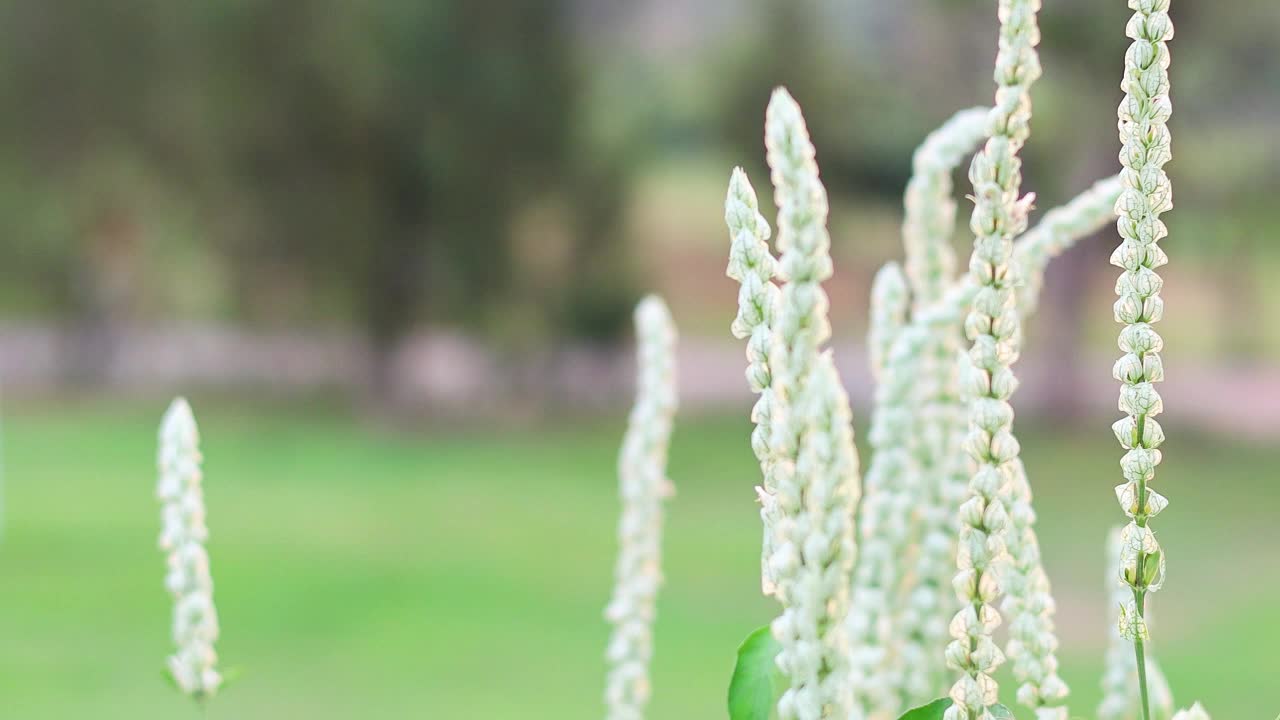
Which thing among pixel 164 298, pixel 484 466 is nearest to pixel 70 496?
pixel 484 466

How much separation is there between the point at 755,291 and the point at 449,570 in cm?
1255

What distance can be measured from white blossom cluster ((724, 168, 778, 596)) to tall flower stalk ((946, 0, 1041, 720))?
100 mm

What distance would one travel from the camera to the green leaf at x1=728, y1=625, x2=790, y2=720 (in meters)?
0.86

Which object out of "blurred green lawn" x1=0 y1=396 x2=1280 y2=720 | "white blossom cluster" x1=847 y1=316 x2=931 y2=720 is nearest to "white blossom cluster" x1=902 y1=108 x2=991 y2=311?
"white blossom cluster" x1=847 y1=316 x2=931 y2=720

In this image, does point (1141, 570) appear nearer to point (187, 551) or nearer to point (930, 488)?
point (930, 488)

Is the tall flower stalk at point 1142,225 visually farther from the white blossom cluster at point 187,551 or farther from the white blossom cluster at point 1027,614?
the white blossom cluster at point 187,551

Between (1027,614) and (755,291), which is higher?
(755,291)

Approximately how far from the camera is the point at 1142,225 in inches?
28.9

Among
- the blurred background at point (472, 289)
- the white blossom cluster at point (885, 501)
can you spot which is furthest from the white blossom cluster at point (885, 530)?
the blurred background at point (472, 289)

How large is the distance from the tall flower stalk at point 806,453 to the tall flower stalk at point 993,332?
2.6 inches

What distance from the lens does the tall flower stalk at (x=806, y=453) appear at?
27.3 inches

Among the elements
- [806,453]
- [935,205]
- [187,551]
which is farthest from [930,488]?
[187,551]

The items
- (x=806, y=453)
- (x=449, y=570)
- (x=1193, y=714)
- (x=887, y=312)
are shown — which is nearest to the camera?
(x=806, y=453)

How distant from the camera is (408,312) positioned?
2053cm
